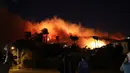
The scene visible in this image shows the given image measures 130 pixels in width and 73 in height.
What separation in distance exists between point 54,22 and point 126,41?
67.1ft

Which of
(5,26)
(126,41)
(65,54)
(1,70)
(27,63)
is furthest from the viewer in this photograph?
(5,26)

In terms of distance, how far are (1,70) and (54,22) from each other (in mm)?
49737

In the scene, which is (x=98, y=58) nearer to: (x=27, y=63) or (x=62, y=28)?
(x=27, y=63)

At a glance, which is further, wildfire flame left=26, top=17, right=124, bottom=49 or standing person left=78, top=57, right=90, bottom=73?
wildfire flame left=26, top=17, right=124, bottom=49

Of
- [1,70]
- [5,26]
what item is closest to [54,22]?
[5,26]

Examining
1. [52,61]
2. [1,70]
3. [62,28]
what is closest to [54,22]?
[62,28]

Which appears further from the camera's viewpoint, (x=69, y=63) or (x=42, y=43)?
(x=42, y=43)

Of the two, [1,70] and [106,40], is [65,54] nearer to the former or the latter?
[1,70]

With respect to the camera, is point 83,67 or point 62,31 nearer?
point 83,67

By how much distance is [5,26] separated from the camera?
55.3 m

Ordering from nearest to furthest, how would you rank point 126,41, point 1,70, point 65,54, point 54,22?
point 1,70 < point 65,54 < point 126,41 < point 54,22

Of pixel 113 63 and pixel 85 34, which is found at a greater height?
pixel 85 34

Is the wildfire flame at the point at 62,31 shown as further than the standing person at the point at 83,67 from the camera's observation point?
Yes

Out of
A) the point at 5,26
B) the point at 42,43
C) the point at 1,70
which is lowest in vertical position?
the point at 1,70
